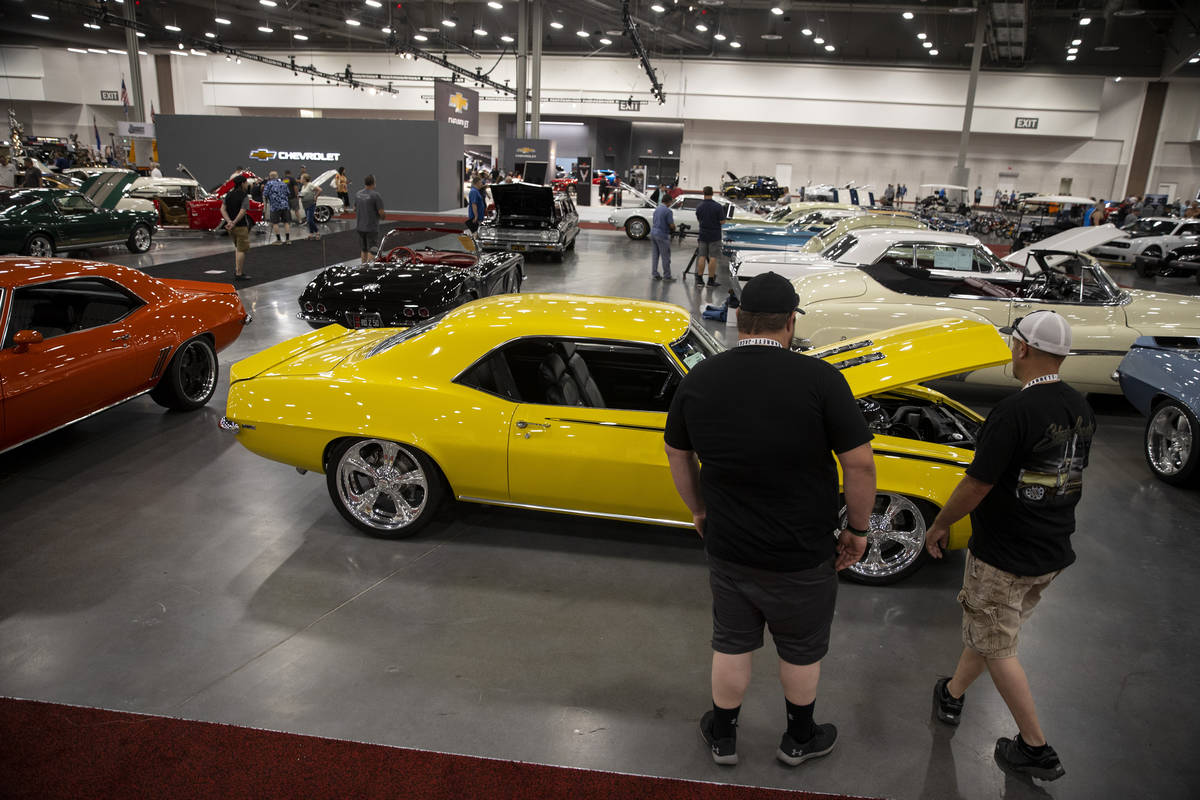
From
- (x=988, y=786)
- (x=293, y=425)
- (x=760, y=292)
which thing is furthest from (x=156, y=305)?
(x=988, y=786)

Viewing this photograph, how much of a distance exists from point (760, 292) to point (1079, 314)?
21.1 feet

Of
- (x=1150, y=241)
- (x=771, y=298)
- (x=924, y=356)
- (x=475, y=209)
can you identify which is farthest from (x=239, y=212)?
(x=1150, y=241)

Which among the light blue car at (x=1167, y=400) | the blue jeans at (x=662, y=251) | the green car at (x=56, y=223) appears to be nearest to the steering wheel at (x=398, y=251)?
the blue jeans at (x=662, y=251)

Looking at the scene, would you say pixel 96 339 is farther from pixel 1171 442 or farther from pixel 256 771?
pixel 1171 442

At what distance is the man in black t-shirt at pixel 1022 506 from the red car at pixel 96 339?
5.27 meters

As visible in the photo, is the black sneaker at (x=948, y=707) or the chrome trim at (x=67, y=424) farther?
the chrome trim at (x=67, y=424)

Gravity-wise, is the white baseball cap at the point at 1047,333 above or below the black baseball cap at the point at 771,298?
below

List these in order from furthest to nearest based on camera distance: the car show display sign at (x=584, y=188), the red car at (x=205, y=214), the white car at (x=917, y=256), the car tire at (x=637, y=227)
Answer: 1. the car show display sign at (x=584, y=188)
2. the car tire at (x=637, y=227)
3. the red car at (x=205, y=214)
4. the white car at (x=917, y=256)

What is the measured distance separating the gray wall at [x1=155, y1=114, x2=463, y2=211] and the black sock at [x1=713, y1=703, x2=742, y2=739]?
2763 centimetres

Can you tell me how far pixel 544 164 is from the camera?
2742cm

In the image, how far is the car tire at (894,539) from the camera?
3867 mm

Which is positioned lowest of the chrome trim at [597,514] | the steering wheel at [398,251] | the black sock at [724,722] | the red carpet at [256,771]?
the red carpet at [256,771]

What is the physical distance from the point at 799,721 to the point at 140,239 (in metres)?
17.2

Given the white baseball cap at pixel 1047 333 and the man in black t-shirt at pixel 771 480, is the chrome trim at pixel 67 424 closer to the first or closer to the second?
the man in black t-shirt at pixel 771 480
